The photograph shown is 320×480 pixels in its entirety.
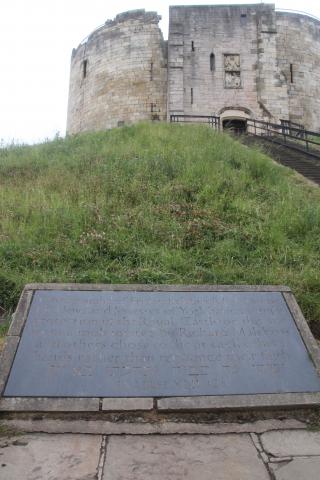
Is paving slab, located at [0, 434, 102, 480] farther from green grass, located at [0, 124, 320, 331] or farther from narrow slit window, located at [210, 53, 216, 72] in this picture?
narrow slit window, located at [210, 53, 216, 72]

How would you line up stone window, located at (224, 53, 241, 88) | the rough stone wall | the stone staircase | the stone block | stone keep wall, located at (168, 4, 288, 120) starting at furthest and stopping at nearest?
the rough stone wall < stone window, located at (224, 53, 241, 88) < stone keep wall, located at (168, 4, 288, 120) < the stone staircase < the stone block

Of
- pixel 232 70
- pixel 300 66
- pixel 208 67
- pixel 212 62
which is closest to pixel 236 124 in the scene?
pixel 232 70

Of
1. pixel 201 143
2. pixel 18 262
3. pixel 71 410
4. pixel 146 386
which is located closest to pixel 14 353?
pixel 71 410

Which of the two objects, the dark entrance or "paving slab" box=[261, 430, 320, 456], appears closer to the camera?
"paving slab" box=[261, 430, 320, 456]

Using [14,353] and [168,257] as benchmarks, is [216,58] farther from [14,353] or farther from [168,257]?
[14,353]

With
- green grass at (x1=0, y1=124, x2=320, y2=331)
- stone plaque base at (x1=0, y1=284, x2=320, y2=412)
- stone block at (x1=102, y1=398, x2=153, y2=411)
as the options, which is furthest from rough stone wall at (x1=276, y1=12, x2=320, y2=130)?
stone block at (x1=102, y1=398, x2=153, y2=411)

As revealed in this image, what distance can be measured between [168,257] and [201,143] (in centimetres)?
590

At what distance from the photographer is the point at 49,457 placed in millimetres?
2680

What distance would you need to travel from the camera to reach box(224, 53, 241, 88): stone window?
18.2 meters

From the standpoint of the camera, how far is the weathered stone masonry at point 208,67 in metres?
18.0

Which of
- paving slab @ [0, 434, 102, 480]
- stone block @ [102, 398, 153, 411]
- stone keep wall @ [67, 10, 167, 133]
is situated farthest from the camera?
stone keep wall @ [67, 10, 167, 133]

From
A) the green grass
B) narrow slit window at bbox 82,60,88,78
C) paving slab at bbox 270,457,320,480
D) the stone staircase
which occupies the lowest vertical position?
paving slab at bbox 270,457,320,480

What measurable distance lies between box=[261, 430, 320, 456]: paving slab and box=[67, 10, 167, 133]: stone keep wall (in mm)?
16537

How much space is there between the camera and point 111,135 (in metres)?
12.7
